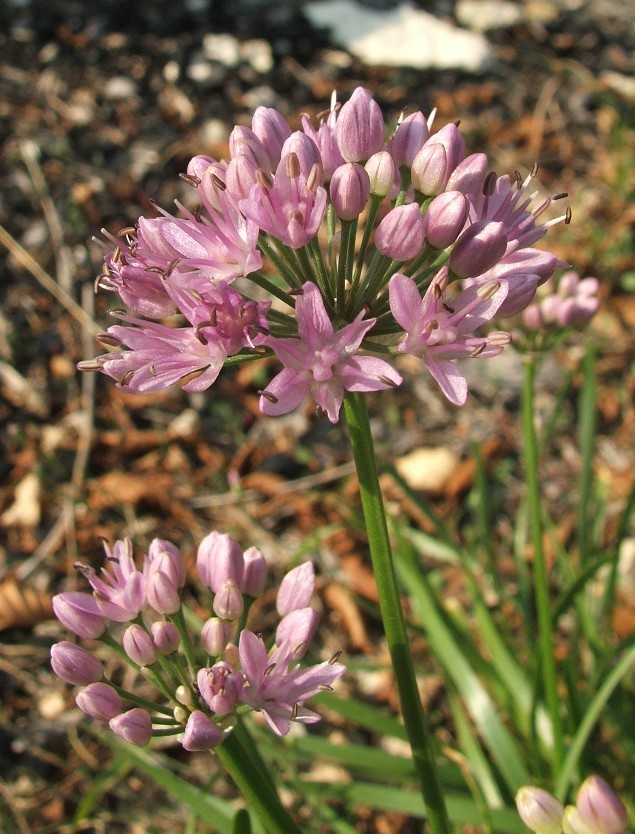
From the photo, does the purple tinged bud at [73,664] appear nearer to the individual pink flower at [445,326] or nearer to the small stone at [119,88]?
the individual pink flower at [445,326]

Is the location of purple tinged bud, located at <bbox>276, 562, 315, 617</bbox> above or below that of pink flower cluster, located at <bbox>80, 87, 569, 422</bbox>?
below


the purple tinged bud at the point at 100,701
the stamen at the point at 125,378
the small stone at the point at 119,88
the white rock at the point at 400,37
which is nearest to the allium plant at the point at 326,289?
the stamen at the point at 125,378

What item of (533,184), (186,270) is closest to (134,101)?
(533,184)

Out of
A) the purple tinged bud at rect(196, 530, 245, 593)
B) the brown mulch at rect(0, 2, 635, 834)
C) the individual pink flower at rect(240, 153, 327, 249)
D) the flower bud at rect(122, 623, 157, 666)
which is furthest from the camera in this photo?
the brown mulch at rect(0, 2, 635, 834)

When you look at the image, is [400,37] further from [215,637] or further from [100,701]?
[100,701]

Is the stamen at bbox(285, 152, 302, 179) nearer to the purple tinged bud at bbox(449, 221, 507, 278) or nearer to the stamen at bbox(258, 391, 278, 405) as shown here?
the purple tinged bud at bbox(449, 221, 507, 278)

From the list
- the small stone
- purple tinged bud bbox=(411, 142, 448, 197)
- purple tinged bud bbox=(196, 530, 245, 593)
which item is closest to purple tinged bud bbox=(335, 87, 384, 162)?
purple tinged bud bbox=(411, 142, 448, 197)

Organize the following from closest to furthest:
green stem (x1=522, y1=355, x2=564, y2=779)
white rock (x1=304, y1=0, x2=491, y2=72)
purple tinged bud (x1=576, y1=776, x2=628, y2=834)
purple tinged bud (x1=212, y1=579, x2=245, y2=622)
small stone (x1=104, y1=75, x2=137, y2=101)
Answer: purple tinged bud (x1=576, y1=776, x2=628, y2=834) < purple tinged bud (x1=212, y1=579, x2=245, y2=622) < green stem (x1=522, y1=355, x2=564, y2=779) < small stone (x1=104, y1=75, x2=137, y2=101) < white rock (x1=304, y1=0, x2=491, y2=72)
